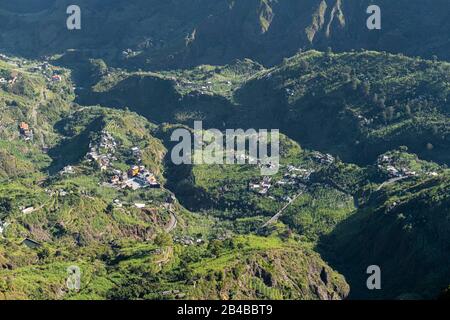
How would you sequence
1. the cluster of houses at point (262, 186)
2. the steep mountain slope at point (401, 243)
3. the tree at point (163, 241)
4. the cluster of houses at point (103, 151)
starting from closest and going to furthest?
the steep mountain slope at point (401, 243) < the tree at point (163, 241) < the cluster of houses at point (262, 186) < the cluster of houses at point (103, 151)

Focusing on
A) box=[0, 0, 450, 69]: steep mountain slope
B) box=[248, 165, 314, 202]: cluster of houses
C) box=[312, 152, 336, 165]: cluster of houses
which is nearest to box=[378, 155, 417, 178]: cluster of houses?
box=[312, 152, 336, 165]: cluster of houses

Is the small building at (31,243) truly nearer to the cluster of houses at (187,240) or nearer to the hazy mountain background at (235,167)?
the hazy mountain background at (235,167)

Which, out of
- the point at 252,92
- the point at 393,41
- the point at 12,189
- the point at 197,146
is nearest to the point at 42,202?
the point at 12,189

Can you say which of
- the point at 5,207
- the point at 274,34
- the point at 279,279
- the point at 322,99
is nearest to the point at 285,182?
the point at 322,99

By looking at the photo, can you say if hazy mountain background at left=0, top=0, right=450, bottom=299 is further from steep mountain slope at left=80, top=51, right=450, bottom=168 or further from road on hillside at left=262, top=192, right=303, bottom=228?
road on hillside at left=262, top=192, right=303, bottom=228

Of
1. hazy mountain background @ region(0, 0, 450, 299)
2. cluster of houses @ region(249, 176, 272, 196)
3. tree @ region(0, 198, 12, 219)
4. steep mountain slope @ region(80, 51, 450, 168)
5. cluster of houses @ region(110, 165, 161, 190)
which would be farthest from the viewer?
steep mountain slope @ region(80, 51, 450, 168)

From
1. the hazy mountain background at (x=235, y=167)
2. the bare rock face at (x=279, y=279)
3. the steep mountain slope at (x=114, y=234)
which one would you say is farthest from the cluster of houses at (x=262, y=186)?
the bare rock face at (x=279, y=279)

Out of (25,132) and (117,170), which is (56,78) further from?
(117,170)
